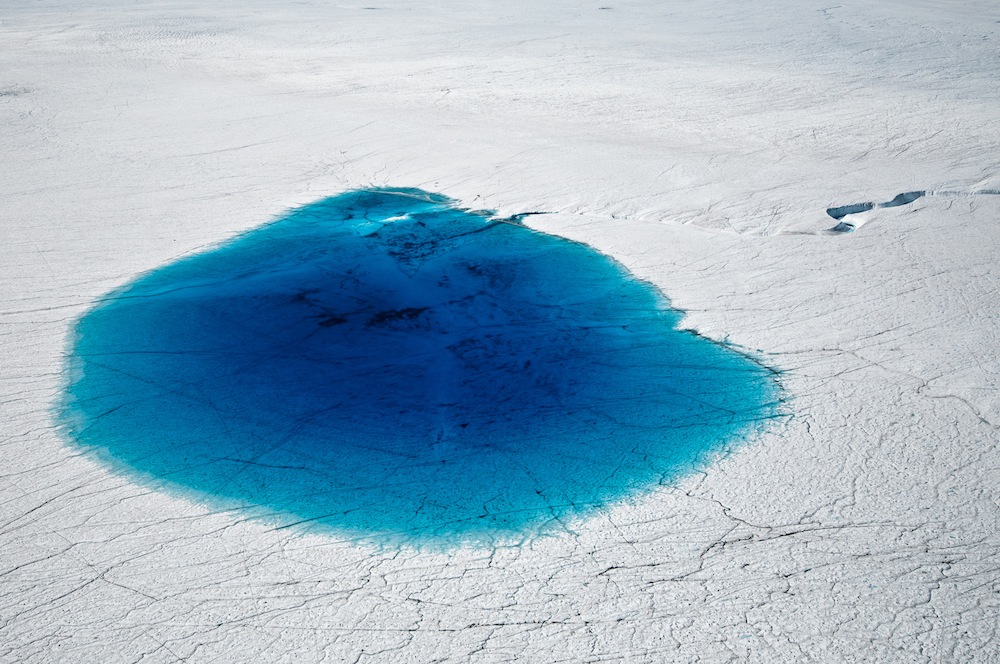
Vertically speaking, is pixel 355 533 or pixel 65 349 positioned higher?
pixel 65 349

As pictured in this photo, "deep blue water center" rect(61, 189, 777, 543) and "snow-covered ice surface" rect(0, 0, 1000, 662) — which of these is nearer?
"snow-covered ice surface" rect(0, 0, 1000, 662)

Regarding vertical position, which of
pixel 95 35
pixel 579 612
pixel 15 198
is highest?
pixel 95 35

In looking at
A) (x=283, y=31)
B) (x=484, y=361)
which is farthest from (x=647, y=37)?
(x=484, y=361)

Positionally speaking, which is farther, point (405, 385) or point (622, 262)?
point (622, 262)

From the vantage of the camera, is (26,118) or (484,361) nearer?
(484,361)

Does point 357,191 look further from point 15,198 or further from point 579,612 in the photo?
point 579,612
